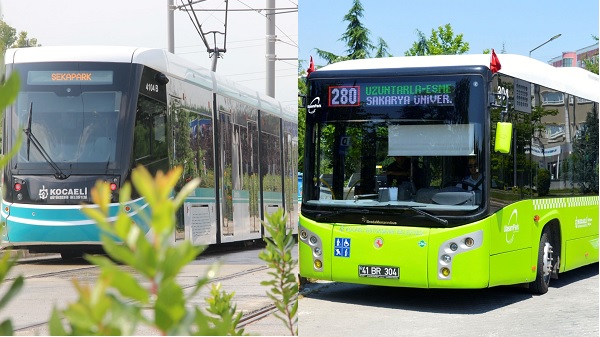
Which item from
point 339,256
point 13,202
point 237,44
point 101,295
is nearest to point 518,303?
point 339,256

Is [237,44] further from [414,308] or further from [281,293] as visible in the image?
[414,308]

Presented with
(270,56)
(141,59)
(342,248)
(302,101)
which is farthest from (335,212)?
(270,56)

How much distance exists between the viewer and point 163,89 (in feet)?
31.8

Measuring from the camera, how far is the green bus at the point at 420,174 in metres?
8.39

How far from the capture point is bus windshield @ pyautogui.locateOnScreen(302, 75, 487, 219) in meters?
8.36

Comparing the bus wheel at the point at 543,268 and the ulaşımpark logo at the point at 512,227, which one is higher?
the ulaşımpark logo at the point at 512,227

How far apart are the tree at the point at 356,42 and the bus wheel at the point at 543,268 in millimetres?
2431

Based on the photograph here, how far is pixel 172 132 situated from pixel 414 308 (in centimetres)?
263

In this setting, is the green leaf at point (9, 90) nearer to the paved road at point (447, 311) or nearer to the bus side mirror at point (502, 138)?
the paved road at point (447, 311)

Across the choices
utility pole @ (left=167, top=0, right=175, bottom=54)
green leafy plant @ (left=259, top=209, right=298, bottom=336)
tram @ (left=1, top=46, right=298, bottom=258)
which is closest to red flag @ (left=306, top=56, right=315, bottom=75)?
tram @ (left=1, top=46, right=298, bottom=258)

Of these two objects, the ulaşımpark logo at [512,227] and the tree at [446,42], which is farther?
the tree at [446,42]

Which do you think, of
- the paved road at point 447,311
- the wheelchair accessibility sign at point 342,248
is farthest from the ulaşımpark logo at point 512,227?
the wheelchair accessibility sign at point 342,248

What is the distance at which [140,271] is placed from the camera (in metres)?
0.68

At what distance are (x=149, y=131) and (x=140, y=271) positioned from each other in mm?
8868
